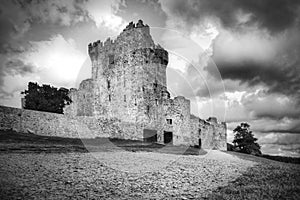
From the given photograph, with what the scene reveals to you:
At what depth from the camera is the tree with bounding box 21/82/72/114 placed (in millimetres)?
38987

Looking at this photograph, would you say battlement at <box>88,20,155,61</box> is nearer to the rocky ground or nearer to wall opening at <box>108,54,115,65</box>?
wall opening at <box>108,54,115,65</box>

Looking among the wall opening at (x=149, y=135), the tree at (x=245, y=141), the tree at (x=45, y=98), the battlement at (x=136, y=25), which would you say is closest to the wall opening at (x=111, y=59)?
the battlement at (x=136, y=25)

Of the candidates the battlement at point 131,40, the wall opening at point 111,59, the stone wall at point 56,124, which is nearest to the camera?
the stone wall at point 56,124

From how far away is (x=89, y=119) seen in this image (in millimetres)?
28031

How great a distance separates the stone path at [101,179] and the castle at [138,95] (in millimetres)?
20633

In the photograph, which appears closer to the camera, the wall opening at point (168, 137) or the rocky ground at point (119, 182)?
the rocky ground at point (119, 182)

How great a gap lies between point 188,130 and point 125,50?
15.0 meters

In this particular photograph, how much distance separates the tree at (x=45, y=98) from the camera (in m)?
39.0

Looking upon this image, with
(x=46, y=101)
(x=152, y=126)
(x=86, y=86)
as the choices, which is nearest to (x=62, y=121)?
(x=152, y=126)

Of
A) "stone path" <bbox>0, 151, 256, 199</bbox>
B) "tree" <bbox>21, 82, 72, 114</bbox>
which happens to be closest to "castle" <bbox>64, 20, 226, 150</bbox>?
"tree" <bbox>21, 82, 72, 114</bbox>

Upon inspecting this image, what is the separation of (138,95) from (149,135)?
606 cm

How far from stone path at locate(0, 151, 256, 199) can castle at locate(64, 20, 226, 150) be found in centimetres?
A: 2063

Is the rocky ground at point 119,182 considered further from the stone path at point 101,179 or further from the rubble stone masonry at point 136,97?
the rubble stone masonry at point 136,97

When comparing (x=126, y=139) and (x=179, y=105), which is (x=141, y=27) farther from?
(x=126, y=139)
